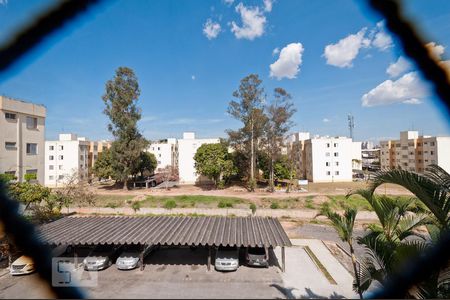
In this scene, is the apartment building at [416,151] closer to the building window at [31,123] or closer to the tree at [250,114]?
the tree at [250,114]

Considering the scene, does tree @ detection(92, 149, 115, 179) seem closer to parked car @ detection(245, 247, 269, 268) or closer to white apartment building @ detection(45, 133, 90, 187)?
white apartment building @ detection(45, 133, 90, 187)

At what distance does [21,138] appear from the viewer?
18.8 m

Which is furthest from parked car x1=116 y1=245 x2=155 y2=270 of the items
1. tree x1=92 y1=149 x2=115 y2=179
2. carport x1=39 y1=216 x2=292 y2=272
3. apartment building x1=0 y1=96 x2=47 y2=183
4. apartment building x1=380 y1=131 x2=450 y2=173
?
apartment building x1=380 y1=131 x2=450 y2=173

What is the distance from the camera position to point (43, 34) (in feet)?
8.59

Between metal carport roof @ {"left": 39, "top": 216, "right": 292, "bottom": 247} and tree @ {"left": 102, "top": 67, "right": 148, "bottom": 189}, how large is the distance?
17037mm

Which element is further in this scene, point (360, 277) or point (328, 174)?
point (328, 174)

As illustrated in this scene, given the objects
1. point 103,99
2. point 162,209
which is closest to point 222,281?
point 162,209

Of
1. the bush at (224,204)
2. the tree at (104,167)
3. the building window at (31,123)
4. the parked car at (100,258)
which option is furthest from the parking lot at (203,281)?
the tree at (104,167)

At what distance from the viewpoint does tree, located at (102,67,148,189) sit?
30.3 metres

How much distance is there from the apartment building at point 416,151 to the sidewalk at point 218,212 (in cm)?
2225

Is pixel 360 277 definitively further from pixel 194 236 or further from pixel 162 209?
pixel 162 209

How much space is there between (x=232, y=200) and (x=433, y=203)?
21.5 metres

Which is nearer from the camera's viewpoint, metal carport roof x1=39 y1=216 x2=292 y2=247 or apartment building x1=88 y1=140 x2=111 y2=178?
metal carport roof x1=39 y1=216 x2=292 y2=247

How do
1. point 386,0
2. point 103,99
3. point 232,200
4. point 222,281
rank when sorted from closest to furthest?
point 386,0, point 222,281, point 232,200, point 103,99
